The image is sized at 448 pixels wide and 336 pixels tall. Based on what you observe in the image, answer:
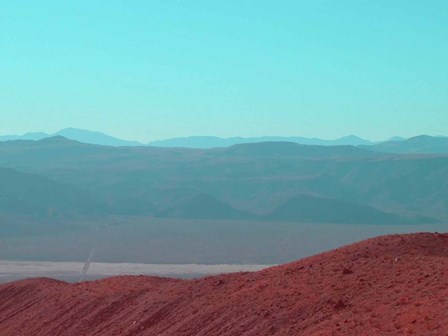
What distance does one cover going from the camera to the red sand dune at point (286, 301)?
49.0 feet

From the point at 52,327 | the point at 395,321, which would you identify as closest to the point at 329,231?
the point at 52,327

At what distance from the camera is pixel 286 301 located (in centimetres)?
1750

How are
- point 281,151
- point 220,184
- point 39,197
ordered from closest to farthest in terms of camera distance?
point 39,197, point 220,184, point 281,151

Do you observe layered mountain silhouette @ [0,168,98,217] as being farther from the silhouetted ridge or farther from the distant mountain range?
the silhouetted ridge

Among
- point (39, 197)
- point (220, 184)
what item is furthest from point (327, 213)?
point (39, 197)

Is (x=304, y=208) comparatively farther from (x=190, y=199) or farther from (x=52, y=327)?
(x=52, y=327)

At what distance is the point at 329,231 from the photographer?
98.2 m

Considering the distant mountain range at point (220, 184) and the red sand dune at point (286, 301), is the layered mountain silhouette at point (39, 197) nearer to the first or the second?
the distant mountain range at point (220, 184)

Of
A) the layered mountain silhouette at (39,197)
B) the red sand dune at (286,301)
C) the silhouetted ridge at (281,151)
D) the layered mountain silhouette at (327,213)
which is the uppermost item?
the red sand dune at (286,301)

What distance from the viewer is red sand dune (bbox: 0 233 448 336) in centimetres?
1492

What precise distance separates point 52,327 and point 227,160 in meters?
146

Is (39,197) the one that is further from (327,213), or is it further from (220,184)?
(220,184)

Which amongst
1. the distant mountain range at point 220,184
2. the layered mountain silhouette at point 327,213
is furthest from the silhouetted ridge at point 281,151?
the layered mountain silhouette at point 327,213

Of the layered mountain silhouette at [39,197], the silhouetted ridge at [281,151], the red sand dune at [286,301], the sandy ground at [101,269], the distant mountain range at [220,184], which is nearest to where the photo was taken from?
the red sand dune at [286,301]
